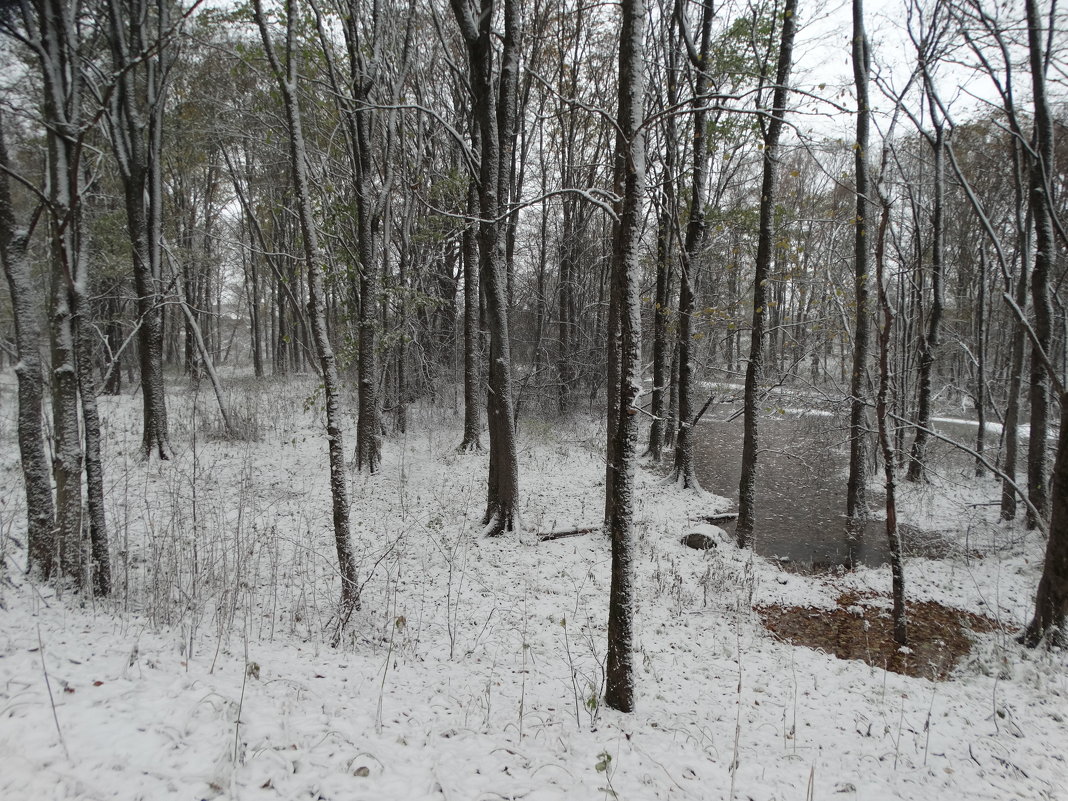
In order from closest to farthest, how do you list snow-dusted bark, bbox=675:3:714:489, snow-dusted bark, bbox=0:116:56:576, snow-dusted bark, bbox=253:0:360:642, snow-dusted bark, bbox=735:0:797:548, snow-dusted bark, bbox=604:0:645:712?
1. snow-dusted bark, bbox=604:0:645:712
2. snow-dusted bark, bbox=0:116:56:576
3. snow-dusted bark, bbox=253:0:360:642
4. snow-dusted bark, bbox=735:0:797:548
5. snow-dusted bark, bbox=675:3:714:489

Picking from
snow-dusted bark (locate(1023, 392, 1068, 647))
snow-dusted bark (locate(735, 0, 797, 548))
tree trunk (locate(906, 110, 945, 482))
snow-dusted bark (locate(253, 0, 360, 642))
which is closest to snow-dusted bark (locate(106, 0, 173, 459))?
snow-dusted bark (locate(253, 0, 360, 642))

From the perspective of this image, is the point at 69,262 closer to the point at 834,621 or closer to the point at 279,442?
the point at 279,442

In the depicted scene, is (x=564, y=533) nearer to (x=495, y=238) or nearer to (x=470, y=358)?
(x=495, y=238)

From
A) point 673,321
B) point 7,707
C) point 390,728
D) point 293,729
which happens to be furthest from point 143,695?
point 673,321

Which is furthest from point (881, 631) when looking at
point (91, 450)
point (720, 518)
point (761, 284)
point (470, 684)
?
point (91, 450)

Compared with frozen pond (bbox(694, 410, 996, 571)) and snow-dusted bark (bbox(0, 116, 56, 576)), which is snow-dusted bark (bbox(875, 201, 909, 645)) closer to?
frozen pond (bbox(694, 410, 996, 571))

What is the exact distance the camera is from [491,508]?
25.3 ft

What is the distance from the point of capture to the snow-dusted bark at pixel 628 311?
3.30 m

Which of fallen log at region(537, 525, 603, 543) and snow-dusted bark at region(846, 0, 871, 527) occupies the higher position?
snow-dusted bark at region(846, 0, 871, 527)

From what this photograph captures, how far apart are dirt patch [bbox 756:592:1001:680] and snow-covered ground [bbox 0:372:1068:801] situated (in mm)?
266

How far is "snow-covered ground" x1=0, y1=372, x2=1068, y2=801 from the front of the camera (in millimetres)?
2547

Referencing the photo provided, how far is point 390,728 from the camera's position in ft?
10.0

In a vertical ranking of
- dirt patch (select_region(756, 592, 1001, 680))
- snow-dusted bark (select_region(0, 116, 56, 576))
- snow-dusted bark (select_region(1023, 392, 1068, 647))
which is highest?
snow-dusted bark (select_region(0, 116, 56, 576))

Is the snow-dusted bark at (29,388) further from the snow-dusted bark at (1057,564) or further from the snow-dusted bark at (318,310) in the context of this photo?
the snow-dusted bark at (1057,564)
